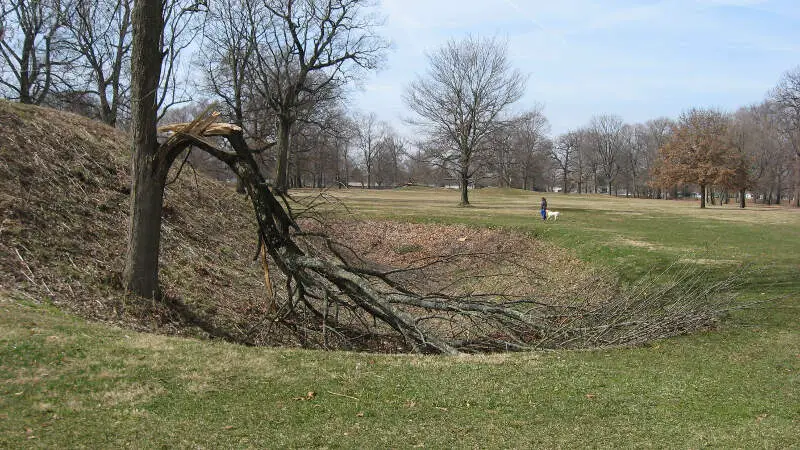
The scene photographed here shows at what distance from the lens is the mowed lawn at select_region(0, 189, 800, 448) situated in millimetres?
4262

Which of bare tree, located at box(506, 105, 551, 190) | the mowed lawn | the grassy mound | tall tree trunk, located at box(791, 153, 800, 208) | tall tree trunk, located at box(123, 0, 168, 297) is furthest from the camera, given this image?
bare tree, located at box(506, 105, 551, 190)

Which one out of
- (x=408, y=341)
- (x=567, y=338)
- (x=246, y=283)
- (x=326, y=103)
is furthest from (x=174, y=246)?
(x=326, y=103)

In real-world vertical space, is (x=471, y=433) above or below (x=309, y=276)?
below

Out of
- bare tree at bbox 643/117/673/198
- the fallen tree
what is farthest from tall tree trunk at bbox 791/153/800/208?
the fallen tree

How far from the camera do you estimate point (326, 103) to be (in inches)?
1372

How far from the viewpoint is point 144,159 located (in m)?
8.15

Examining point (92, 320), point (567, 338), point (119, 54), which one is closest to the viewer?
point (92, 320)

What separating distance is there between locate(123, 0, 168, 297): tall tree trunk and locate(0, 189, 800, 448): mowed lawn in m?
1.59

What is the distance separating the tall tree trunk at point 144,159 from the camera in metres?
8.12

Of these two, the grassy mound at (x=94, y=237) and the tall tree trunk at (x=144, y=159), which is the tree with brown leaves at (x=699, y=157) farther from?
the tall tree trunk at (x=144, y=159)

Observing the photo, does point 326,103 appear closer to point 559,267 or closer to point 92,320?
point 559,267

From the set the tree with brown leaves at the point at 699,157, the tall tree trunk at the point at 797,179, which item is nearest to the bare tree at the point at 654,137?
the tall tree trunk at the point at 797,179

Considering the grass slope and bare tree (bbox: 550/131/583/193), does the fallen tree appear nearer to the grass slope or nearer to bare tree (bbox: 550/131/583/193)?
the grass slope

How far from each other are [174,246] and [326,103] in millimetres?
24975
